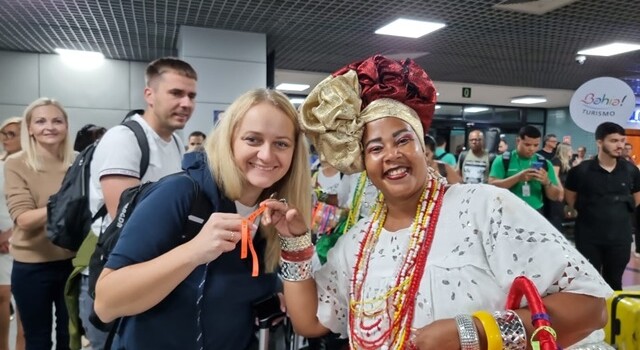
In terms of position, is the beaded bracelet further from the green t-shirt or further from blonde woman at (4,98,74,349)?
the green t-shirt

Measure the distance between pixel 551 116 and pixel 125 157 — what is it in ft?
49.2

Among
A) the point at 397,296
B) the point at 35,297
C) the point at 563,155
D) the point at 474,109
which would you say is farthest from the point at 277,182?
the point at 474,109

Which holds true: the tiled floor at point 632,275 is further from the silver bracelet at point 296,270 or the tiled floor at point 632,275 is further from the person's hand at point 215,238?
the person's hand at point 215,238

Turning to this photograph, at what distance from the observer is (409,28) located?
600cm

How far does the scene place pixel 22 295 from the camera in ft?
9.25

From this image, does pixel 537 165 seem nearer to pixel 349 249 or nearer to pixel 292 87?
pixel 349 249

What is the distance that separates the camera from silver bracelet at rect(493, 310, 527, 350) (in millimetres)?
1046

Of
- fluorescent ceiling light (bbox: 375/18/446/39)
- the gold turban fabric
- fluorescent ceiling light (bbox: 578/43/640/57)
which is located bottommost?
the gold turban fabric

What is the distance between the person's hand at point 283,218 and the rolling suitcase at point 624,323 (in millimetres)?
1913

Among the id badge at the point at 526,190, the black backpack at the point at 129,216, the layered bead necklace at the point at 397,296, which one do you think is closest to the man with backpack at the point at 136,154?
the black backpack at the point at 129,216

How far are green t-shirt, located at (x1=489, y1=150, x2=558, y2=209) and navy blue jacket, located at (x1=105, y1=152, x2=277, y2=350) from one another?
3688 mm

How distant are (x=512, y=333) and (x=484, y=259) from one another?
20 cm

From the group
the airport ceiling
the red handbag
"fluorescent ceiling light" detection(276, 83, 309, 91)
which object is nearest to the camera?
the red handbag

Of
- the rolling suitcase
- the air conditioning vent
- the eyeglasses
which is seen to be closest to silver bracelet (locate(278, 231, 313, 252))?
the rolling suitcase
